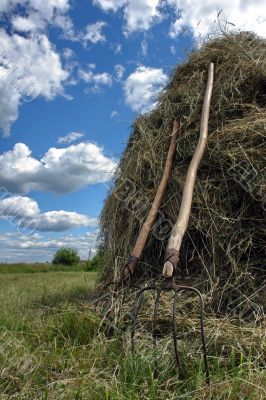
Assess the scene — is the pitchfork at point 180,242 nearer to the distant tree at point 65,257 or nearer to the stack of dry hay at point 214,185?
the stack of dry hay at point 214,185

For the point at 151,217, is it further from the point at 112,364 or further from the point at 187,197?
the point at 112,364

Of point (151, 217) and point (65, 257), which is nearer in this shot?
point (151, 217)

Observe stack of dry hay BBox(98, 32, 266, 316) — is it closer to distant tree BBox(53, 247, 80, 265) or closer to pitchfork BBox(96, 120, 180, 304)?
pitchfork BBox(96, 120, 180, 304)

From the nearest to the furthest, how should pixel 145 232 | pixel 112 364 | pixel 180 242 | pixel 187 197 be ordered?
pixel 112 364 < pixel 180 242 < pixel 187 197 < pixel 145 232

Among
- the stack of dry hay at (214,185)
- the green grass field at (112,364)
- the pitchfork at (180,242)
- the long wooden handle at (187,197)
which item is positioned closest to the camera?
the green grass field at (112,364)

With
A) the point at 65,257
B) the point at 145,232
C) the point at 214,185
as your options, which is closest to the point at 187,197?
the point at 214,185

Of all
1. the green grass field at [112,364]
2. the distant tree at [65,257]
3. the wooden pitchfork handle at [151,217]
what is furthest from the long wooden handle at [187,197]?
the distant tree at [65,257]

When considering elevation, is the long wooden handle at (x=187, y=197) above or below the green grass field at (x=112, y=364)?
above

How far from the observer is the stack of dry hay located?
4.01 m

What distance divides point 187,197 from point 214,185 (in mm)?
423

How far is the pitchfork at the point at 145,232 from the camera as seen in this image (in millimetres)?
4059

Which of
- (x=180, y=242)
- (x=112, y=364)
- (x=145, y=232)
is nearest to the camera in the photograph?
(x=112, y=364)

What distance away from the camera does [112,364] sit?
2.88 meters

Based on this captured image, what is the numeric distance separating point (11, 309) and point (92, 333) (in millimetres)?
1773
